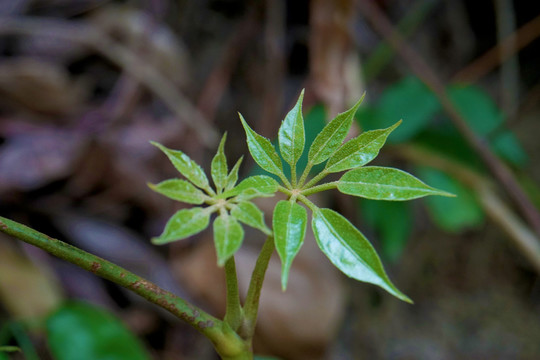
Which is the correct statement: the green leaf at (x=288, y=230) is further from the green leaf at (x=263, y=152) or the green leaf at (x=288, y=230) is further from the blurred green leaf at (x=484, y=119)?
the blurred green leaf at (x=484, y=119)

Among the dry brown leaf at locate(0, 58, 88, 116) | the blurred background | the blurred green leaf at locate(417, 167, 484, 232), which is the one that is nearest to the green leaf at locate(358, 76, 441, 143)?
the blurred background

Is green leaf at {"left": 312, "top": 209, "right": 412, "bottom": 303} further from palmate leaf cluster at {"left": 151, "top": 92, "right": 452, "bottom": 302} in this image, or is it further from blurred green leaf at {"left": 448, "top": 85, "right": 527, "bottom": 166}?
blurred green leaf at {"left": 448, "top": 85, "right": 527, "bottom": 166}

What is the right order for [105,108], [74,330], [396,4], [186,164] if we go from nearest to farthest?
[186,164] → [74,330] → [105,108] → [396,4]

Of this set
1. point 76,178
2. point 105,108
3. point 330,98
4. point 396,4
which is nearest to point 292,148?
point 330,98

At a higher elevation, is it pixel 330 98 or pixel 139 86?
pixel 330 98

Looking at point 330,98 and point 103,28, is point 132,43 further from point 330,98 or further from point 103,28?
point 330,98

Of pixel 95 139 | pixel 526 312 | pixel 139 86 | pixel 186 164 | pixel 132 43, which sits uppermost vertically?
pixel 186 164

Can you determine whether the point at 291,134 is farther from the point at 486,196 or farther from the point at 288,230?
the point at 486,196
